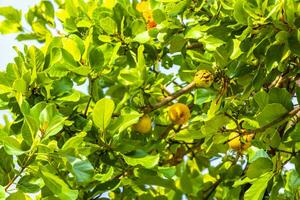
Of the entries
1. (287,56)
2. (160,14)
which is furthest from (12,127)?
(287,56)

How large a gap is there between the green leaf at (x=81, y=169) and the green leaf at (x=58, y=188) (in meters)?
0.05

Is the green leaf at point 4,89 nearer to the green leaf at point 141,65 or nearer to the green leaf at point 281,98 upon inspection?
the green leaf at point 141,65

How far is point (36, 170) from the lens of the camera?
183 cm

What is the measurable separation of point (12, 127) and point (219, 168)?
4.23ft

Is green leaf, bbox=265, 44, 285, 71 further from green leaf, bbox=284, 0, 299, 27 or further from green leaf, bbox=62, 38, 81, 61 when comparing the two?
green leaf, bbox=62, 38, 81, 61

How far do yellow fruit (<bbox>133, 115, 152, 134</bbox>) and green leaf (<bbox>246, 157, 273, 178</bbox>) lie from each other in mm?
613

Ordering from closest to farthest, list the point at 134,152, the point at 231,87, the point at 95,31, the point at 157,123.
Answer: the point at 134,152
the point at 231,87
the point at 95,31
the point at 157,123

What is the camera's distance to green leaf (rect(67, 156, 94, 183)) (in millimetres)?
1777

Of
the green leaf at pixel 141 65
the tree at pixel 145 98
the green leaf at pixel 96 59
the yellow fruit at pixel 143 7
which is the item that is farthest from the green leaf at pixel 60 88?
the yellow fruit at pixel 143 7

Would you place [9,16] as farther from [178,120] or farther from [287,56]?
[287,56]

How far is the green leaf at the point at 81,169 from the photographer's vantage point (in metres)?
1.78

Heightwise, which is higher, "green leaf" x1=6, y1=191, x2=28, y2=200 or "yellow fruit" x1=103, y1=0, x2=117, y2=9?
"yellow fruit" x1=103, y1=0, x2=117, y2=9

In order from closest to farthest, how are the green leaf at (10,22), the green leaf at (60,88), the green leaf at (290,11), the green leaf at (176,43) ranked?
the green leaf at (290,11)
the green leaf at (60,88)
the green leaf at (176,43)
the green leaf at (10,22)

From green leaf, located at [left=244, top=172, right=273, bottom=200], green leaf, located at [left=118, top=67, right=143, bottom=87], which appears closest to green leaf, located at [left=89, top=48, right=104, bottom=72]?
green leaf, located at [left=118, top=67, right=143, bottom=87]
